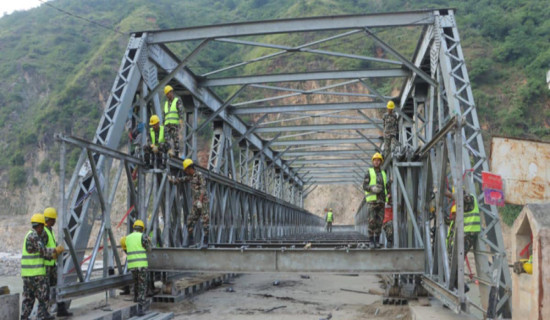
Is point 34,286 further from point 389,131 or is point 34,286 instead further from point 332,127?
point 332,127

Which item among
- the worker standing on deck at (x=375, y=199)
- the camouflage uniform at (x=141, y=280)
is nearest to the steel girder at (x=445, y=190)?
the worker standing on deck at (x=375, y=199)

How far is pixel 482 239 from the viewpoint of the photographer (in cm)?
891

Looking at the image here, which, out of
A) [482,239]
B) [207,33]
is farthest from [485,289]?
[207,33]

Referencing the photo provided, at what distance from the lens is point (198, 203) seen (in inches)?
432

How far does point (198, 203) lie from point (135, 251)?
2.54 m

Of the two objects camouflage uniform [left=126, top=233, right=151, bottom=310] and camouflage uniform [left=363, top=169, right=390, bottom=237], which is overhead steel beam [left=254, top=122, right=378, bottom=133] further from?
camouflage uniform [left=126, top=233, right=151, bottom=310]

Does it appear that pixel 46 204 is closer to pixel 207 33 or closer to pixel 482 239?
pixel 207 33

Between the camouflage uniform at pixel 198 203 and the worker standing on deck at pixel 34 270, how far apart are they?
369cm

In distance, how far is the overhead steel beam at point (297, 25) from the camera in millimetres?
12484

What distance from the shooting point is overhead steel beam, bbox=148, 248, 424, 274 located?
8.58 m

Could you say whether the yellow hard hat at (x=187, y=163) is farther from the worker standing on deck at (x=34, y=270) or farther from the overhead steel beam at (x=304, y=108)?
the overhead steel beam at (x=304, y=108)

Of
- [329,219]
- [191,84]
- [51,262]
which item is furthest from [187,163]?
[329,219]

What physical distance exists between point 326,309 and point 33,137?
59.4m

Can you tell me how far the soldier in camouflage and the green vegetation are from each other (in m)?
39.8
